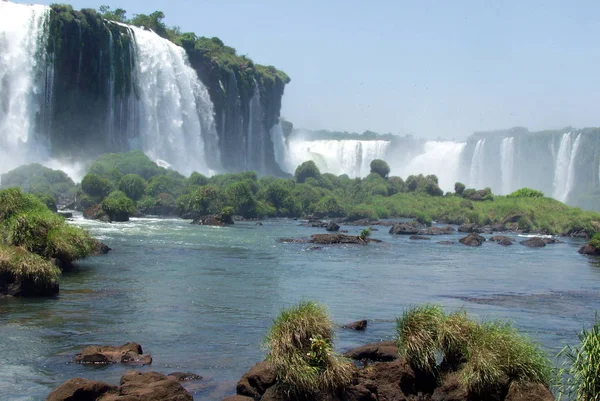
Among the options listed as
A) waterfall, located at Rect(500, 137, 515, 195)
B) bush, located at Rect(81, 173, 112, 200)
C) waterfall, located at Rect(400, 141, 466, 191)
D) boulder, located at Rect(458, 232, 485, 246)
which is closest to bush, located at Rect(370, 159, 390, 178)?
waterfall, located at Rect(400, 141, 466, 191)

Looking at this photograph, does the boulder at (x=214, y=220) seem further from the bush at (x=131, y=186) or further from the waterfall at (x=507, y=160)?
the waterfall at (x=507, y=160)

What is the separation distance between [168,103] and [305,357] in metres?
75.4

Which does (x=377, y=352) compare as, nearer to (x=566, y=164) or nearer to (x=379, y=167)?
(x=379, y=167)

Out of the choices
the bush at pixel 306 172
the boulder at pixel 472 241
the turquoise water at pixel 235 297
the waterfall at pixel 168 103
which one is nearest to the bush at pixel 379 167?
the bush at pixel 306 172

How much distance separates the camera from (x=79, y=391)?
11.4 meters

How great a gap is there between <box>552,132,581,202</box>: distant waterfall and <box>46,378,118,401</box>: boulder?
95.4 m

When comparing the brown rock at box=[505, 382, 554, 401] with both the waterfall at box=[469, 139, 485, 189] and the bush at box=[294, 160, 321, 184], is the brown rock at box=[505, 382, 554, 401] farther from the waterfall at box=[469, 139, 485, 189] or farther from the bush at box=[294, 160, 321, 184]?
the waterfall at box=[469, 139, 485, 189]

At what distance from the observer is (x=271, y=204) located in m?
67.4

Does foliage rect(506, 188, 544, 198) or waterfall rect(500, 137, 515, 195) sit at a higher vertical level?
waterfall rect(500, 137, 515, 195)

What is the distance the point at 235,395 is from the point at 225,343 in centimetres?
466

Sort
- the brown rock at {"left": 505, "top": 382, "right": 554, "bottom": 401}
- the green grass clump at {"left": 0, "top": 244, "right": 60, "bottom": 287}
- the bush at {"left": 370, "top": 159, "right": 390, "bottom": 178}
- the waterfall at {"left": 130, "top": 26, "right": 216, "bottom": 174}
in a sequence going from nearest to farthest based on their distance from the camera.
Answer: the brown rock at {"left": 505, "top": 382, "right": 554, "bottom": 401}, the green grass clump at {"left": 0, "top": 244, "right": 60, "bottom": 287}, the waterfall at {"left": 130, "top": 26, "right": 216, "bottom": 174}, the bush at {"left": 370, "top": 159, "right": 390, "bottom": 178}

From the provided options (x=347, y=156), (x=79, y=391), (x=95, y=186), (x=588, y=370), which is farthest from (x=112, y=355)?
(x=347, y=156)

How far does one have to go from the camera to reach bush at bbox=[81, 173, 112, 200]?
57.5m

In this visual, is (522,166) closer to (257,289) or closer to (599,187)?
(599,187)
